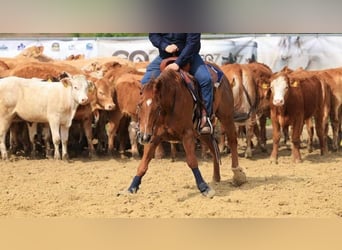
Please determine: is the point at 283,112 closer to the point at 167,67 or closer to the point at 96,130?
the point at 96,130

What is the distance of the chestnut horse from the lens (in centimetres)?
404

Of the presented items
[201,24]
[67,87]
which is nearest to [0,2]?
[201,24]

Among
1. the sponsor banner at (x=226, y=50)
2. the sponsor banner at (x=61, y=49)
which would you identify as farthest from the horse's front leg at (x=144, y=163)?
the sponsor banner at (x=61, y=49)

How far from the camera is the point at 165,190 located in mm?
5492

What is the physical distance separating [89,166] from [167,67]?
3588 millimetres

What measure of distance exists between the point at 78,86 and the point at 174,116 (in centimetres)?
390

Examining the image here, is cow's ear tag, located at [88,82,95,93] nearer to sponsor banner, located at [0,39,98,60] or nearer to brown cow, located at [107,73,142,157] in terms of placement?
brown cow, located at [107,73,142,157]

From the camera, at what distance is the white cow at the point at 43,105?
27.7 feet

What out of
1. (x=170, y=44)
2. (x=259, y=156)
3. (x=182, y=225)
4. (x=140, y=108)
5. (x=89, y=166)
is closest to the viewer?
(x=182, y=225)

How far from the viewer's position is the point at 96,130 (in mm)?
9594

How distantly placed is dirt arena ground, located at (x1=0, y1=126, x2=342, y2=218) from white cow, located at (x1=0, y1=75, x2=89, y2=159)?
1.62 ft

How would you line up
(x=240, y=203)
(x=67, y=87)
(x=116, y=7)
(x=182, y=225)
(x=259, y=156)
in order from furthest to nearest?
(x=259, y=156)
(x=67, y=87)
(x=240, y=203)
(x=182, y=225)
(x=116, y=7)

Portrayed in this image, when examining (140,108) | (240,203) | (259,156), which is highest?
(140,108)

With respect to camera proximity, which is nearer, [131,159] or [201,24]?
[201,24]
